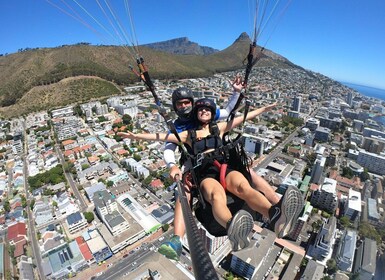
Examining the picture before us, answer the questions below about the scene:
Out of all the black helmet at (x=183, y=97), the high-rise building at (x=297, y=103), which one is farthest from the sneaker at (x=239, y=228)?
the high-rise building at (x=297, y=103)

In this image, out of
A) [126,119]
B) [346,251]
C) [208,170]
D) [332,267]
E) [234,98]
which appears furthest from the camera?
[126,119]

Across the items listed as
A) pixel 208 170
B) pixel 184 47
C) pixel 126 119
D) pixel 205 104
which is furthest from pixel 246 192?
pixel 184 47

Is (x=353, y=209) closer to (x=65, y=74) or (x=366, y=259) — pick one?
(x=366, y=259)

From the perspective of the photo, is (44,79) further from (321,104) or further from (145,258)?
(321,104)

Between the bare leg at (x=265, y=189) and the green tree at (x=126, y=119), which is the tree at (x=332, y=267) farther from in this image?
the green tree at (x=126, y=119)

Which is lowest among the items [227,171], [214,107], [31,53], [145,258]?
[145,258]

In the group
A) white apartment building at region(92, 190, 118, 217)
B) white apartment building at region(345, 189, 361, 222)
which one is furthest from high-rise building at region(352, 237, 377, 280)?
white apartment building at region(92, 190, 118, 217)

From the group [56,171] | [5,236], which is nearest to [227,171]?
[5,236]
